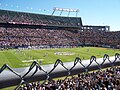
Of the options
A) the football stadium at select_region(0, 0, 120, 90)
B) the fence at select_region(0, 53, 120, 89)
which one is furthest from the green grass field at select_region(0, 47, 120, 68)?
the fence at select_region(0, 53, 120, 89)

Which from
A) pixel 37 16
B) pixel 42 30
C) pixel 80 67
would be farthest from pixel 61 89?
pixel 37 16

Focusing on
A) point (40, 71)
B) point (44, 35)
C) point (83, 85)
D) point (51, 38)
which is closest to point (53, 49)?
point (51, 38)

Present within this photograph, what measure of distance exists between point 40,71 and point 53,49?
61.2 meters

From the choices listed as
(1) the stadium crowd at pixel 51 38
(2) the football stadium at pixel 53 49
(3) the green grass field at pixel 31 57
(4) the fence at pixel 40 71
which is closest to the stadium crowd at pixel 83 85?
(2) the football stadium at pixel 53 49

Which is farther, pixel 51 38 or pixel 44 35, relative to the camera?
pixel 44 35

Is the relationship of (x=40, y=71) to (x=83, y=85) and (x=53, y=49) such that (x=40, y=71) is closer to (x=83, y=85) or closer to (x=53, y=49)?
(x=83, y=85)

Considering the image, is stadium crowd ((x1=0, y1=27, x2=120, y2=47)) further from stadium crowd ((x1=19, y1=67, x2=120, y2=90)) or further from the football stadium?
stadium crowd ((x1=19, y1=67, x2=120, y2=90))

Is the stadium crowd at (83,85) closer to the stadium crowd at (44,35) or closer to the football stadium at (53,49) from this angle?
the football stadium at (53,49)

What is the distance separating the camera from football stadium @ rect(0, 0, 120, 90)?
293 inches

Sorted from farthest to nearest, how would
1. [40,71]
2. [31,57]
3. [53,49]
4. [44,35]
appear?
[44,35]
[53,49]
[31,57]
[40,71]

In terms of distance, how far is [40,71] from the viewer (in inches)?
268

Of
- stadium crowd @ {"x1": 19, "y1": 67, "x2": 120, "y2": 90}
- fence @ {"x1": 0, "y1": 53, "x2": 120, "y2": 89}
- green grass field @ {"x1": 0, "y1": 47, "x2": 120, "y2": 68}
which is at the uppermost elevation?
fence @ {"x1": 0, "y1": 53, "x2": 120, "y2": 89}

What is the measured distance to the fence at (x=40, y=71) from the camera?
5.91 meters

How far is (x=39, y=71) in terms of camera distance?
6781mm
